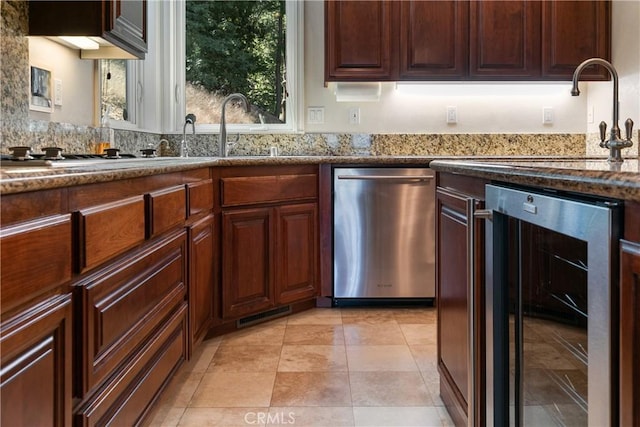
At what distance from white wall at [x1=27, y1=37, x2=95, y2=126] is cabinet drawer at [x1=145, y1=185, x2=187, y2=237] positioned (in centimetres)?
60

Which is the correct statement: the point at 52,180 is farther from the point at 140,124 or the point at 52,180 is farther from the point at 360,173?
the point at 140,124

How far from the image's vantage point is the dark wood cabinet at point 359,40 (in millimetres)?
3281

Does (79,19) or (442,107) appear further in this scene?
(442,107)

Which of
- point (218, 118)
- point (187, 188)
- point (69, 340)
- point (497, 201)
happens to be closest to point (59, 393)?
point (69, 340)

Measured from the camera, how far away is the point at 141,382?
149cm

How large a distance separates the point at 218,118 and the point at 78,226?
8.84 ft

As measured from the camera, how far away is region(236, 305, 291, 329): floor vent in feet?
9.34

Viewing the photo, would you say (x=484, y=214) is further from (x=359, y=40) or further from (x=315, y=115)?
(x=315, y=115)

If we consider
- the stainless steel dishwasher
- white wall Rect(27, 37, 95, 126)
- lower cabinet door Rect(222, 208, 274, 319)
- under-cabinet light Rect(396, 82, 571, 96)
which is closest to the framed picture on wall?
white wall Rect(27, 37, 95, 126)

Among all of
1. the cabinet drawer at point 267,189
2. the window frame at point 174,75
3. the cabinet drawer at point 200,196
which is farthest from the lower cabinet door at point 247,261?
the window frame at point 174,75

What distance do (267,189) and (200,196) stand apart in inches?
22.8

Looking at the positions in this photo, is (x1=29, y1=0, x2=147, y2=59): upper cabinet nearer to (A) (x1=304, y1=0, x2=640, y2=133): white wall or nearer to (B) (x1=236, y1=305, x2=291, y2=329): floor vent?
(B) (x1=236, y1=305, x2=291, y2=329): floor vent

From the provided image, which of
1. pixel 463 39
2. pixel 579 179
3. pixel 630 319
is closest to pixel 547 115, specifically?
pixel 463 39

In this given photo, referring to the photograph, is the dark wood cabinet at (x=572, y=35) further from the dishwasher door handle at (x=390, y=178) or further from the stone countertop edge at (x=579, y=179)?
the stone countertop edge at (x=579, y=179)
